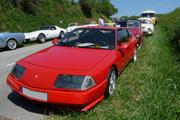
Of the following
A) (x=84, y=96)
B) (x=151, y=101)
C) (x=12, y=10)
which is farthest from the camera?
(x=12, y=10)

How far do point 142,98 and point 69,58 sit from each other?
162 centimetres

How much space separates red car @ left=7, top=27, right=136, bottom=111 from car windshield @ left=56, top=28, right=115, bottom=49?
82 millimetres

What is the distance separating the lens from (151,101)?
5.03 metres

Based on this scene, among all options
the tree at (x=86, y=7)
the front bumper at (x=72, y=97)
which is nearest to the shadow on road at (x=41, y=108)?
the front bumper at (x=72, y=97)

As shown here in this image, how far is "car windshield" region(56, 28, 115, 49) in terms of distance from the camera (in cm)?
613

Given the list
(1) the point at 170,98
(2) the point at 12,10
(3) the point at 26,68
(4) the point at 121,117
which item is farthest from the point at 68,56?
(2) the point at 12,10

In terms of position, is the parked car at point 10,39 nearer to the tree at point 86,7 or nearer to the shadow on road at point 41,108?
the shadow on road at point 41,108

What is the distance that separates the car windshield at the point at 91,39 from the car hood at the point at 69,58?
0.26 meters

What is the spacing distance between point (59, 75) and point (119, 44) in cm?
230

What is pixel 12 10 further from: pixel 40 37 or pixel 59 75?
Result: pixel 59 75

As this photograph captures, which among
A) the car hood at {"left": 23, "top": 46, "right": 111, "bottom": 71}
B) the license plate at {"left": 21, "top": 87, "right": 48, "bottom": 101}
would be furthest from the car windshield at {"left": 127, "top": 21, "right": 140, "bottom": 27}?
the license plate at {"left": 21, "top": 87, "right": 48, "bottom": 101}

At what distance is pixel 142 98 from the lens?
5.30 m

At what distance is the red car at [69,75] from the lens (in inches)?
171

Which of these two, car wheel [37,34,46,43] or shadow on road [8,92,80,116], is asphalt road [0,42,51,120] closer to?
shadow on road [8,92,80,116]
